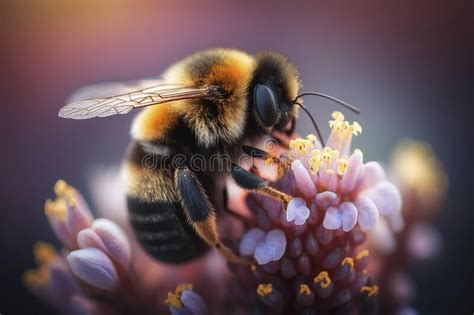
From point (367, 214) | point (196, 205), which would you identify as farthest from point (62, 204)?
point (367, 214)

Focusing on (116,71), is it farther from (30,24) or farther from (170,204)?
(170,204)

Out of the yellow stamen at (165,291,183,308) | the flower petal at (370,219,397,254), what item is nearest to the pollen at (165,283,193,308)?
the yellow stamen at (165,291,183,308)

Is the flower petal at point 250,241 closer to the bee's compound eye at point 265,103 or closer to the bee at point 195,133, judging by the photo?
the bee at point 195,133

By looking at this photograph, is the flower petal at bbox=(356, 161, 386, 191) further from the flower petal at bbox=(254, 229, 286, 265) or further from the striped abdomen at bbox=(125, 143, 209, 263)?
the striped abdomen at bbox=(125, 143, 209, 263)

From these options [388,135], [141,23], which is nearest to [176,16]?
[141,23]

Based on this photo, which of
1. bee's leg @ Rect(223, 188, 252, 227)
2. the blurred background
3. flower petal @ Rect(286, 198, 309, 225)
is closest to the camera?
flower petal @ Rect(286, 198, 309, 225)
